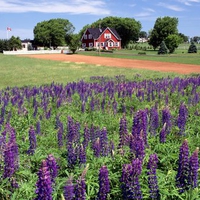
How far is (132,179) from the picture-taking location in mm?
2896

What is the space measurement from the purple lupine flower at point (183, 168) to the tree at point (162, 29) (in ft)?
321

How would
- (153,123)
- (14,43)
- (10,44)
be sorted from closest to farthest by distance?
(153,123) < (10,44) < (14,43)

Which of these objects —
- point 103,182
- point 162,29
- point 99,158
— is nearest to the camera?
point 103,182

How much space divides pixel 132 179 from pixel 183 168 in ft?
2.01

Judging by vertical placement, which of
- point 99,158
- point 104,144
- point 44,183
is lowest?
Answer: point 99,158

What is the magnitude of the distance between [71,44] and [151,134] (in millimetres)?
69364

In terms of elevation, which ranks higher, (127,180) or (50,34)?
(50,34)

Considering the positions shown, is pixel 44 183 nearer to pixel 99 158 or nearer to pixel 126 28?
pixel 99 158

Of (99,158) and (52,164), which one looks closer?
(52,164)

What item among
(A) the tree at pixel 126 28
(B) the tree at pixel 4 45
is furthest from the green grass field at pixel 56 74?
(A) the tree at pixel 126 28

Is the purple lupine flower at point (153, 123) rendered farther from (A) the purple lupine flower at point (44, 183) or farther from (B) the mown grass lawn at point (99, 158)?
(A) the purple lupine flower at point (44, 183)

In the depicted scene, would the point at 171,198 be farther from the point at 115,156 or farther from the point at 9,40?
the point at 9,40

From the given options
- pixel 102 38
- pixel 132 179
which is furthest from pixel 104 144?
pixel 102 38

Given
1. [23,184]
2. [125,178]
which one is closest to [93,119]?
[23,184]
